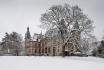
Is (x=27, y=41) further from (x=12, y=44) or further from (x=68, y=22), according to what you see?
(x=68, y=22)

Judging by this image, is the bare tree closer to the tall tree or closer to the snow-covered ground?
the tall tree

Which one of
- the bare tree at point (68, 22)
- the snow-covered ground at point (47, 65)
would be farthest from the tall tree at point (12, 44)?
the snow-covered ground at point (47, 65)

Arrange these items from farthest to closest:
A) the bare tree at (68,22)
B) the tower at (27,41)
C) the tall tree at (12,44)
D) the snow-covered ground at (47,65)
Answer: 1. the tall tree at (12,44)
2. the tower at (27,41)
3. the bare tree at (68,22)
4. the snow-covered ground at (47,65)

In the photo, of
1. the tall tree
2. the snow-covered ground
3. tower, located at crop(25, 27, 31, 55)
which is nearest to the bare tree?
tower, located at crop(25, 27, 31, 55)

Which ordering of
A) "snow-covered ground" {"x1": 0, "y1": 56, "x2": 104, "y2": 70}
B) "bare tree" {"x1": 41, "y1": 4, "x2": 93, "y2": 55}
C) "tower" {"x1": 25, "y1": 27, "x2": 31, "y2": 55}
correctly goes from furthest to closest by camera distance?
"tower" {"x1": 25, "y1": 27, "x2": 31, "y2": 55}
"bare tree" {"x1": 41, "y1": 4, "x2": 93, "y2": 55}
"snow-covered ground" {"x1": 0, "y1": 56, "x2": 104, "y2": 70}

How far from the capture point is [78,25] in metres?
9.84

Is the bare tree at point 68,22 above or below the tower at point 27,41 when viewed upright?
above

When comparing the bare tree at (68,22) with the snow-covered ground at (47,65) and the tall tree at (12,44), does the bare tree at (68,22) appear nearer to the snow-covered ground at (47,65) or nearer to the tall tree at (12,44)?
the tall tree at (12,44)

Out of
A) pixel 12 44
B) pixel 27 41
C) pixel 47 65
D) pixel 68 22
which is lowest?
pixel 47 65

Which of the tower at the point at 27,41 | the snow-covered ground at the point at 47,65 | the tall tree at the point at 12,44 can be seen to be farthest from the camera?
the tall tree at the point at 12,44

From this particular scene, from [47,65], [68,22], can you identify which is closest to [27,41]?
[68,22]

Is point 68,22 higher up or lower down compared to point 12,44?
higher up

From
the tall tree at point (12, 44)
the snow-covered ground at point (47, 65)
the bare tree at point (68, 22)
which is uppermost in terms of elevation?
the bare tree at point (68, 22)

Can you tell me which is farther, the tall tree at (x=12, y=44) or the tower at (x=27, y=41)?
the tall tree at (x=12, y=44)
